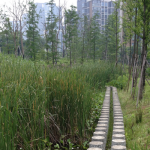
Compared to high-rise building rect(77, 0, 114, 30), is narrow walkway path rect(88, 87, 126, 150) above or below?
below

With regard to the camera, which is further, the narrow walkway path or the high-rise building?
the high-rise building

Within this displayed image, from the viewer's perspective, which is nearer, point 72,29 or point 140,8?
point 140,8

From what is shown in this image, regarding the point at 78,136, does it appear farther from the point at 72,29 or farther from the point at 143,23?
the point at 72,29

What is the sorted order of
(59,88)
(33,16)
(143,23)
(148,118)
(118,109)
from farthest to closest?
(33,16) < (143,23) < (118,109) < (148,118) < (59,88)

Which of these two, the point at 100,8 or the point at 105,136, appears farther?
the point at 100,8

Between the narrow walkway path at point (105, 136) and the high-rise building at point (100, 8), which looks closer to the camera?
the narrow walkway path at point (105, 136)

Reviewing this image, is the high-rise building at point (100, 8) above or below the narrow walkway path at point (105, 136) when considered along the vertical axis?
above

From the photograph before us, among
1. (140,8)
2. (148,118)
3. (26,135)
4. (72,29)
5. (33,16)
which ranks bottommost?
(148,118)

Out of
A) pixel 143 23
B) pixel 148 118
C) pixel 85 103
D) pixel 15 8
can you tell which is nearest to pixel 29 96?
pixel 85 103

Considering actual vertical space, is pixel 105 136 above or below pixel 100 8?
below

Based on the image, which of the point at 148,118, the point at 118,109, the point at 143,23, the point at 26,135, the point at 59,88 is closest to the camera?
the point at 26,135

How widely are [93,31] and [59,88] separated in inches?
952

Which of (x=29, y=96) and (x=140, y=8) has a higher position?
(x=140, y=8)

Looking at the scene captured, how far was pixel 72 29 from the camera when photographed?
74.1 ft
